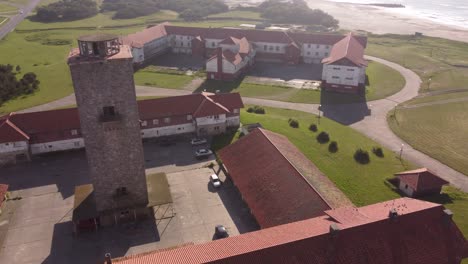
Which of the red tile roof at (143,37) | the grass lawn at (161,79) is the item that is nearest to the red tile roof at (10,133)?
the grass lawn at (161,79)

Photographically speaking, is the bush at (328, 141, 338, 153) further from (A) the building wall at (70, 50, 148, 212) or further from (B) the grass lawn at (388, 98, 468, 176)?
(A) the building wall at (70, 50, 148, 212)

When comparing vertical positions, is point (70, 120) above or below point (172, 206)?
above

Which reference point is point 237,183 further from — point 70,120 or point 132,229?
point 70,120

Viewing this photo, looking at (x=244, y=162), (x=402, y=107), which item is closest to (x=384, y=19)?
(x=402, y=107)

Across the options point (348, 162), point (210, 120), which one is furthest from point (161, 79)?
point (348, 162)

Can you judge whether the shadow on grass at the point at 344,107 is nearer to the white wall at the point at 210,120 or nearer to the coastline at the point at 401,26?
the white wall at the point at 210,120

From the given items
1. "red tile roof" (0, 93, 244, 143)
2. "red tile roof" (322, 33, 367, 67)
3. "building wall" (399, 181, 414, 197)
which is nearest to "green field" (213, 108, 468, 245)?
"building wall" (399, 181, 414, 197)
